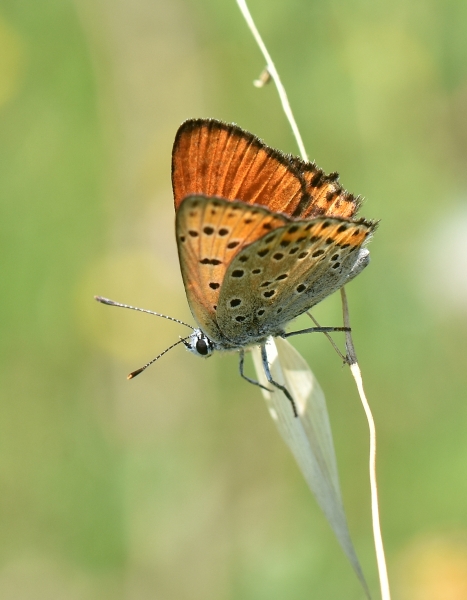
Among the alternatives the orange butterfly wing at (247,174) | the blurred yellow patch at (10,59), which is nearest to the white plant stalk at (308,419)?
the orange butterfly wing at (247,174)

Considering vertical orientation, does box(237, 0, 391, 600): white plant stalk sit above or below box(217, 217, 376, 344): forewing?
below

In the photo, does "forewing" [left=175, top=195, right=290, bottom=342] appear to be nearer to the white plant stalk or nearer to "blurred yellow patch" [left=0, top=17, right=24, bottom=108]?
the white plant stalk

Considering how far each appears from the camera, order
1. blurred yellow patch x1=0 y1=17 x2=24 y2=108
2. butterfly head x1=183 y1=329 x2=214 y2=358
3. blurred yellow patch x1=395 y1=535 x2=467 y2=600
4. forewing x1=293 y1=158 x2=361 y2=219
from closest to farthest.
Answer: forewing x1=293 y1=158 x2=361 y2=219
butterfly head x1=183 y1=329 x2=214 y2=358
blurred yellow patch x1=395 y1=535 x2=467 y2=600
blurred yellow patch x1=0 y1=17 x2=24 y2=108

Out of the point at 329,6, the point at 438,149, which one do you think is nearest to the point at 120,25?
the point at 329,6

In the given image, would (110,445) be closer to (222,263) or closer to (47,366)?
(47,366)

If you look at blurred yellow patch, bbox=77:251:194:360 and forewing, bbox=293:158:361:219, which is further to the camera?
blurred yellow patch, bbox=77:251:194:360

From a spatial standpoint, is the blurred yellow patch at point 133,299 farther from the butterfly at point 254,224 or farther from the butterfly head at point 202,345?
the butterfly at point 254,224

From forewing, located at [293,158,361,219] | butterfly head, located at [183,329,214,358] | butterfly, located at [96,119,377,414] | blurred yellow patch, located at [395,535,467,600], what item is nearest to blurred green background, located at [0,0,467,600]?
blurred yellow patch, located at [395,535,467,600]
